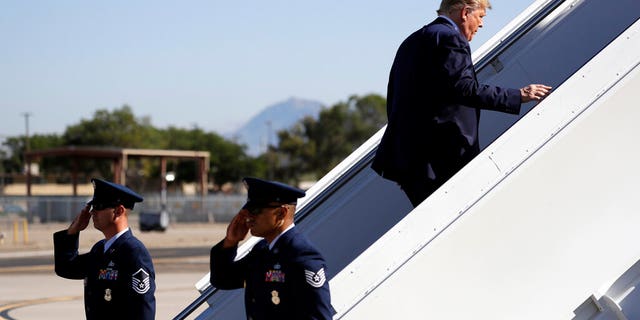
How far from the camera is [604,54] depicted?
147 inches

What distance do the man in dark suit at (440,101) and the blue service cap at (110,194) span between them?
120 centimetres

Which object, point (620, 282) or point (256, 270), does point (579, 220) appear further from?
point (256, 270)

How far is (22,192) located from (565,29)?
3747 inches

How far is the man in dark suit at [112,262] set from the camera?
4.59 metres

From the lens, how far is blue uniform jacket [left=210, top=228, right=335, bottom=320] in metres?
3.34

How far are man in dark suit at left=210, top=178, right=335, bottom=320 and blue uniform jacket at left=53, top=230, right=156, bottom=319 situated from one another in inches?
41.0

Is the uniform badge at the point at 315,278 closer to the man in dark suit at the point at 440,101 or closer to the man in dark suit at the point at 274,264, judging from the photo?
the man in dark suit at the point at 274,264

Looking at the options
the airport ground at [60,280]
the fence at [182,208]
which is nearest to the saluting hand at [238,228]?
the airport ground at [60,280]

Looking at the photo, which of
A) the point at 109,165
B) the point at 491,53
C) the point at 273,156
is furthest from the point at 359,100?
the point at 491,53

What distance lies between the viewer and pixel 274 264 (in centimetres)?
348

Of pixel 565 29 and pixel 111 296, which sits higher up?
pixel 565 29

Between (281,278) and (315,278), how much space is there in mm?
144

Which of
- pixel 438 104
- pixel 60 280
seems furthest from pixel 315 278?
pixel 60 280

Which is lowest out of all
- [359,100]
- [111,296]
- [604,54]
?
[111,296]
